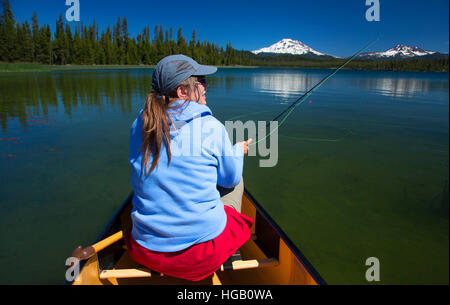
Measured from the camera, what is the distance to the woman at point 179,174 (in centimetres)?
163

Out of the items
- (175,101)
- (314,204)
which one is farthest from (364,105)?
(175,101)

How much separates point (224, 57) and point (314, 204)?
134 m

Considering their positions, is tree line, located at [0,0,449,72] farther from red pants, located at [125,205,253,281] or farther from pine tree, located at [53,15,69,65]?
red pants, located at [125,205,253,281]

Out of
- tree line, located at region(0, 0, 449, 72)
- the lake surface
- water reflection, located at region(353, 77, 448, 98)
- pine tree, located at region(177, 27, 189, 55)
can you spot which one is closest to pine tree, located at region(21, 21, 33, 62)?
tree line, located at region(0, 0, 449, 72)

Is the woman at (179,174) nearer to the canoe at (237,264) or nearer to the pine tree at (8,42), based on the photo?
the canoe at (237,264)

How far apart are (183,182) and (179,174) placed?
0.06 m

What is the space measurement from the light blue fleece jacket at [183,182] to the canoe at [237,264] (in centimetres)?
64

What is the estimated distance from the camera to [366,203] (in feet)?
18.0

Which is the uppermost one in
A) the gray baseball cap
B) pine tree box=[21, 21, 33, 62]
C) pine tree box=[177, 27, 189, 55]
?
pine tree box=[177, 27, 189, 55]

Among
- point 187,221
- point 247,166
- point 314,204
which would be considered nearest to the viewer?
point 187,221

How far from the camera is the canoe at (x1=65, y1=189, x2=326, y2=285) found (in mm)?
2176

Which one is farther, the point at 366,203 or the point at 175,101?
the point at 366,203

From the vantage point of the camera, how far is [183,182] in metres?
1.65
